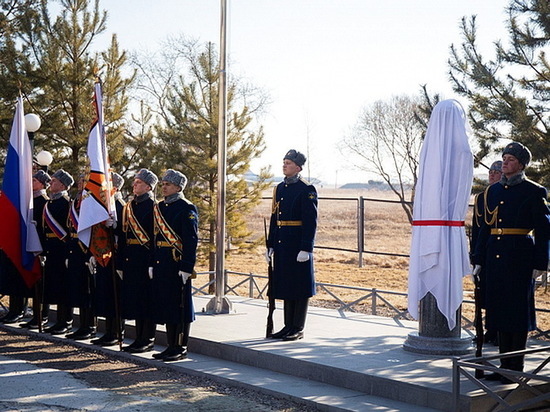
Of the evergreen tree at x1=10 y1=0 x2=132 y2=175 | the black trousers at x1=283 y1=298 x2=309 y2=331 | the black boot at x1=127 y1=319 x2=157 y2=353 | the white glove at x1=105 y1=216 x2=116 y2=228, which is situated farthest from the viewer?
the evergreen tree at x1=10 y1=0 x2=132 y2=175

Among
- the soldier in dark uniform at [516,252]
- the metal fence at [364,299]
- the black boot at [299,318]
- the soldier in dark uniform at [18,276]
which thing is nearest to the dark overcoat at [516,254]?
the soldier in dark uniform at [516,252]

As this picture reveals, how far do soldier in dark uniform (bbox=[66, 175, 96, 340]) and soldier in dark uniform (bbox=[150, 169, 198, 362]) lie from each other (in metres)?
1.55

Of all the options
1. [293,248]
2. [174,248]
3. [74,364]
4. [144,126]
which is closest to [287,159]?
[293,248]

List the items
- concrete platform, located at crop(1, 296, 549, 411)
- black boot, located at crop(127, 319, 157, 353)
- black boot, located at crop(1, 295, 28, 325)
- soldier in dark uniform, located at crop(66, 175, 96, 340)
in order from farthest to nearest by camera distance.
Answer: black boot, located at crop(1, 295, 28, 325), soldier in dark uniform, located at crop(66, 175, 96, 340), black boot, located at crop(127, 319, 157, 353), concrete platform, located at crop(1, 296, 549, 411)

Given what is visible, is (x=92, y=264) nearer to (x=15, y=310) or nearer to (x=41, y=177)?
(x=41, y=177)

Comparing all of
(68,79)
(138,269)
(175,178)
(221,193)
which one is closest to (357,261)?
(68,79)

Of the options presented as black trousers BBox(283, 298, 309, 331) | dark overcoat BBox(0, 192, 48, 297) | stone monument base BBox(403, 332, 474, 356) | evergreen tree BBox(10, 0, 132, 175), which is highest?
evergreen tree BBox(10, 0, 132, 175)

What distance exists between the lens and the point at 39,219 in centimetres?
1033

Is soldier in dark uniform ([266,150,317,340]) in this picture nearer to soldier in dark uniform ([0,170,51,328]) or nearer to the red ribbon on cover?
the red ribbon on cover

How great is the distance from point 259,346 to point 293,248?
3.85 feet

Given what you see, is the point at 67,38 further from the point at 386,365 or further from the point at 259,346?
the point at 386,365

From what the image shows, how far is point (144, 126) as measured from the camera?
18.6m

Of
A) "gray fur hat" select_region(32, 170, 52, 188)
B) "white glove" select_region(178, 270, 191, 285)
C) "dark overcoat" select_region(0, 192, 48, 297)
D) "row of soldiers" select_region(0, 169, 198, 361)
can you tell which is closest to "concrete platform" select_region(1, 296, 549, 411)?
"row of soldiers" select_region(0, 169, 198, 361)

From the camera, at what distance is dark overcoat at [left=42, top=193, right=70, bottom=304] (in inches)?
389
